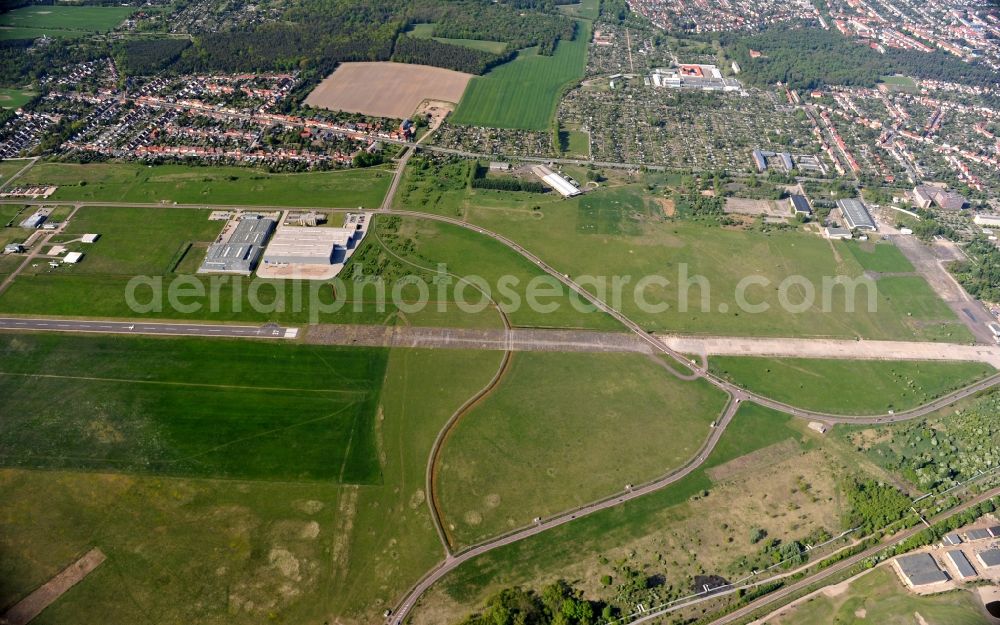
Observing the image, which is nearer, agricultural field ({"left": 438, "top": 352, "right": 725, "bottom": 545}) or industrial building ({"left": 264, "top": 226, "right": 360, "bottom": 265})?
agricultural field ({"left": 438, "top": 352, "right": 725, "bottom": 545})

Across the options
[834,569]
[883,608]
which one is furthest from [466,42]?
[883,608]

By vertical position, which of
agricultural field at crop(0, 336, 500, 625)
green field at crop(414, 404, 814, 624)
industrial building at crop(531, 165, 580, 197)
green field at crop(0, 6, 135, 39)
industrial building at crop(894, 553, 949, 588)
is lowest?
agricultural field at crop(0, 336, 500, 625)

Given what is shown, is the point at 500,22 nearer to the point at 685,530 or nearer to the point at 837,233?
the point at 837,233

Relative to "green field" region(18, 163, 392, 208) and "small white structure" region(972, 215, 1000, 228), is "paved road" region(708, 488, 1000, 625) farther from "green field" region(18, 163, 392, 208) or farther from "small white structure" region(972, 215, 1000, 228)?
"green field" region(18, 163, 392, 208)

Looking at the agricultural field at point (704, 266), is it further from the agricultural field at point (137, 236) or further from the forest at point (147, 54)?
the forest at point (147, 54)

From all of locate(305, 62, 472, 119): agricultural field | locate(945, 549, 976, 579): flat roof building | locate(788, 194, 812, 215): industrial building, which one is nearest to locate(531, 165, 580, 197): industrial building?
locate(305, 62, 472, 119): agricultural field

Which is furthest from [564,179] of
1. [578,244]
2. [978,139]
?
[978,139]
